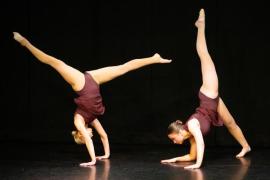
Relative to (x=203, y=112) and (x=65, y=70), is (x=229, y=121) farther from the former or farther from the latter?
(x=65, y=70)

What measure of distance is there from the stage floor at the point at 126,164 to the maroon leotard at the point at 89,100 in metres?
0.52

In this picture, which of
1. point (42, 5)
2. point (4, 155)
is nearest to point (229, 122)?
point (4, 155)

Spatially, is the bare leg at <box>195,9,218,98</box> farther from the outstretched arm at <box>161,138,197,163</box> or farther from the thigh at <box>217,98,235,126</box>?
the outstretched arm at <box>161,138,197,163</box>

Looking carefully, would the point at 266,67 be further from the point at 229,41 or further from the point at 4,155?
the point at 4,155

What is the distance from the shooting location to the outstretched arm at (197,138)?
14.8 ft

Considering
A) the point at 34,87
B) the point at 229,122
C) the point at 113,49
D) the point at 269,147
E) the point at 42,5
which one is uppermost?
the point at 42,5

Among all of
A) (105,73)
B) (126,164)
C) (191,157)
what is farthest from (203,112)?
(105,73)

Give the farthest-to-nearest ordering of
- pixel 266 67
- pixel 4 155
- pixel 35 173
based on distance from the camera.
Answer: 1. pixel 266 67
2. pixel 4 155
3. pixel 35 173

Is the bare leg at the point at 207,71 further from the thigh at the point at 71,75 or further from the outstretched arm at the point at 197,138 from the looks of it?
the thigh at the point at 71,75

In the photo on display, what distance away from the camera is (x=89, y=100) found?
4789mm

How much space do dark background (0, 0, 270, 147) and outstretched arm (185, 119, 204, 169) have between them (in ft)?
4.90

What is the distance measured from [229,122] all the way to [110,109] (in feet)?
6.23

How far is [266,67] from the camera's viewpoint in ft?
19.4

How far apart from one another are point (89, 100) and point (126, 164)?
75 cm
